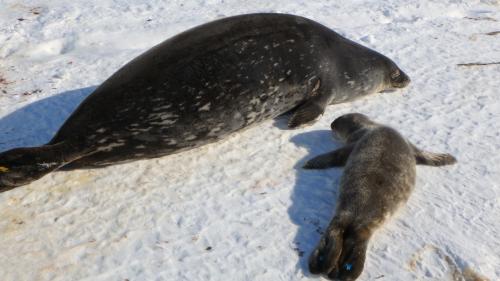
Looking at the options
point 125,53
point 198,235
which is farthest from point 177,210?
point 125,53

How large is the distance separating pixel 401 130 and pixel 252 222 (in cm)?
180

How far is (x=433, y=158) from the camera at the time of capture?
12.8 ft

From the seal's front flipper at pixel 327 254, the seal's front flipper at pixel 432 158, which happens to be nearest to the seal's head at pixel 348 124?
the seal's front flipper at pixel 432 158

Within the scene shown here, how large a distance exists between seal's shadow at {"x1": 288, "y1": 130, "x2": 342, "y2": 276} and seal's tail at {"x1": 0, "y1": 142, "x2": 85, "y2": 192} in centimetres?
155

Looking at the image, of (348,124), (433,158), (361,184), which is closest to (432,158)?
(433,158)

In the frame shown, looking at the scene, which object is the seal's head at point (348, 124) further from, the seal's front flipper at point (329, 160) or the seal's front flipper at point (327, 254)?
the seal's front flipper at point (327, 254)

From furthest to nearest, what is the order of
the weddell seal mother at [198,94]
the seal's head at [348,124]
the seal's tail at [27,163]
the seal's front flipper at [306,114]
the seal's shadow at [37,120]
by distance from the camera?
the seal's front flipper at [306,114] → the seal's head at [348,124] → the seal's shadow at [37,120] → the weddell seal mother at [198,94] → the seal's tail at [27,163]

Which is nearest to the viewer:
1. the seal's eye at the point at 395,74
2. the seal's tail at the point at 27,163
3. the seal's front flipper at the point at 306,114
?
the seal's tail at the point at 27,163

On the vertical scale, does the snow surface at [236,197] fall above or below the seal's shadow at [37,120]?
below

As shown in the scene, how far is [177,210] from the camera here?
10.9 feet

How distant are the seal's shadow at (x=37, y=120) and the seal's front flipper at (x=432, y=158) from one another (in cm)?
278

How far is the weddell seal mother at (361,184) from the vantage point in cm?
286

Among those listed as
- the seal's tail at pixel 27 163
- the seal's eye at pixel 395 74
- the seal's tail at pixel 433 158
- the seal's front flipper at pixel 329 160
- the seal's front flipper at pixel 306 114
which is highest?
the seal's tail at pixel 27 163

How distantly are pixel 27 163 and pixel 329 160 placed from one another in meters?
2.03
